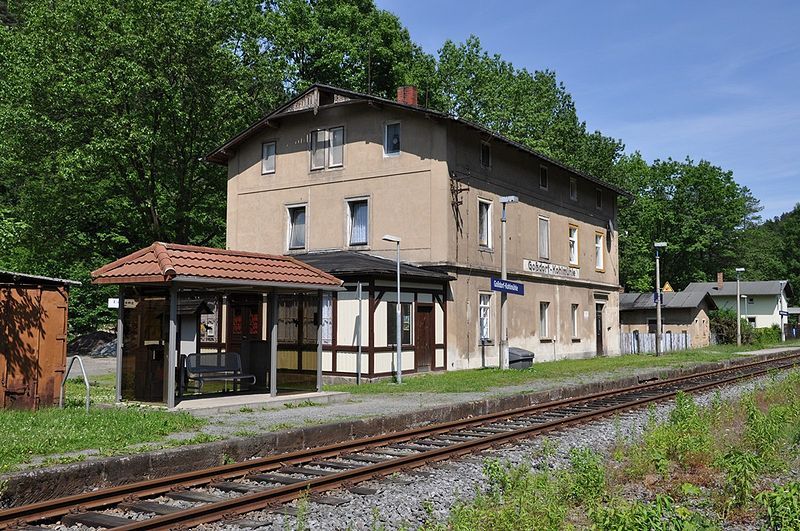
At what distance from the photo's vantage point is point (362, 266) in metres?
21.7

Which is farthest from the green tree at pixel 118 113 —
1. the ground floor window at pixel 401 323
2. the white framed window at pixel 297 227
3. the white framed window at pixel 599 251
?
the white framed window at pixel 599 251

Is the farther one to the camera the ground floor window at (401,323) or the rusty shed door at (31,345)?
the ground floor window at (401,323)

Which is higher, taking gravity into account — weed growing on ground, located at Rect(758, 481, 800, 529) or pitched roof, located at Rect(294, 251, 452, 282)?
pitched roof, located at Rect(294, 251, 452, 282)

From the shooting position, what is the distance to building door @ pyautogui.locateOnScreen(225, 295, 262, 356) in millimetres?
17328

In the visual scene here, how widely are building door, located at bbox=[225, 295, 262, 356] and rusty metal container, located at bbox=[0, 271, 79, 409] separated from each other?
459 cm

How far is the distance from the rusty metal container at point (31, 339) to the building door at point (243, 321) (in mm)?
4589

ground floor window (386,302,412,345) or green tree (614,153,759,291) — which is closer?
ground floor window (386,302,412,345)

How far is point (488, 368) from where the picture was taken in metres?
25.5

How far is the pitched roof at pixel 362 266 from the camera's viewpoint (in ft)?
69.3

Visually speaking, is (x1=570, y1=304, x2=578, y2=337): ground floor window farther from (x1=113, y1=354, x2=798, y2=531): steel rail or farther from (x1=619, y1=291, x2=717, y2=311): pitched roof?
(x1=113, y1=354, x2=798, y2=531): steel rail

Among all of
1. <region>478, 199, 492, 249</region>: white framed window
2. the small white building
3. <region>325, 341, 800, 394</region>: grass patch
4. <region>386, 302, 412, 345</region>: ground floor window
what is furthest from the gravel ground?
the small white building

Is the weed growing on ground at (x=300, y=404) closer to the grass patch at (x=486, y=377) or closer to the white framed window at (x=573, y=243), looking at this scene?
the grass patch at (x=486, y=377)

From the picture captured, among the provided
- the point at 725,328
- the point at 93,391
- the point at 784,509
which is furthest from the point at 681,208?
the point at 784,509

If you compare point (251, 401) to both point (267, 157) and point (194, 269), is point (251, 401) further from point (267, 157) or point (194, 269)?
point (267, 157)
